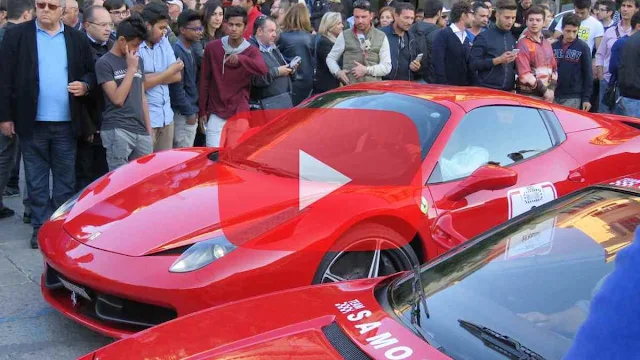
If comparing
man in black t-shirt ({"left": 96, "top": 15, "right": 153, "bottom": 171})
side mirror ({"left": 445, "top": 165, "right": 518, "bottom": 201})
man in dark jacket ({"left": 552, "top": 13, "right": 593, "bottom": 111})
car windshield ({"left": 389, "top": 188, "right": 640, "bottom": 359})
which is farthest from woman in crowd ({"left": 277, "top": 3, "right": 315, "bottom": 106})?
car windshield ({"left": 389, "top": 188, "right": 640, "bottom": 359})

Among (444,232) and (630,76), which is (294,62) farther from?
(630,76)

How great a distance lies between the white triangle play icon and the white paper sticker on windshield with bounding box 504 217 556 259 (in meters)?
1.42

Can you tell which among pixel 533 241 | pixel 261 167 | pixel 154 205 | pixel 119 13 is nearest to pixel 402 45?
pixel 119 13

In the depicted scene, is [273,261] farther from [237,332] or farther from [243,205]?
[237,332]

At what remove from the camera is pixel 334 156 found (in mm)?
4289

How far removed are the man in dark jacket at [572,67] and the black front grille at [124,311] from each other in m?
6.37

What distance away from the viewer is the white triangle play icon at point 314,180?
12.8 feet

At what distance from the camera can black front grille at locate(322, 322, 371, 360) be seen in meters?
2.12

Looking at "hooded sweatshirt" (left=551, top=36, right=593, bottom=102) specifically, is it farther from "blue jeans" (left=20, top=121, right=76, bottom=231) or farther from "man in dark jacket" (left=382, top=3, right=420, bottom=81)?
"blue jeans" (left=20, top=121, right=76, bottom=231)

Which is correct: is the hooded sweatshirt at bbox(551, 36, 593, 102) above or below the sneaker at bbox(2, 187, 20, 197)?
above

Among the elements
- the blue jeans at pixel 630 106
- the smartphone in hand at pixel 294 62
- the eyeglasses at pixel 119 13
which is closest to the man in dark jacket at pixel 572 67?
the blue jeans at pixel 630 106

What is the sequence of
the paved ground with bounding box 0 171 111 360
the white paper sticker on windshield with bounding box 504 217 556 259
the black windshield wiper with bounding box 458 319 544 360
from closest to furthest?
the black windshield wiper with bounding box 458 319 544 360 → the white paper sticker on windshield with bounding box 504 217 556 259 → the paved ground with bounding box 0 171 111 360

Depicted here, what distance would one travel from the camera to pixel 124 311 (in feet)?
11.7

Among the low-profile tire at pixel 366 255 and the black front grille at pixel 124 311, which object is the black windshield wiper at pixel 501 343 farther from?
the black front grille at pixel 124 311
